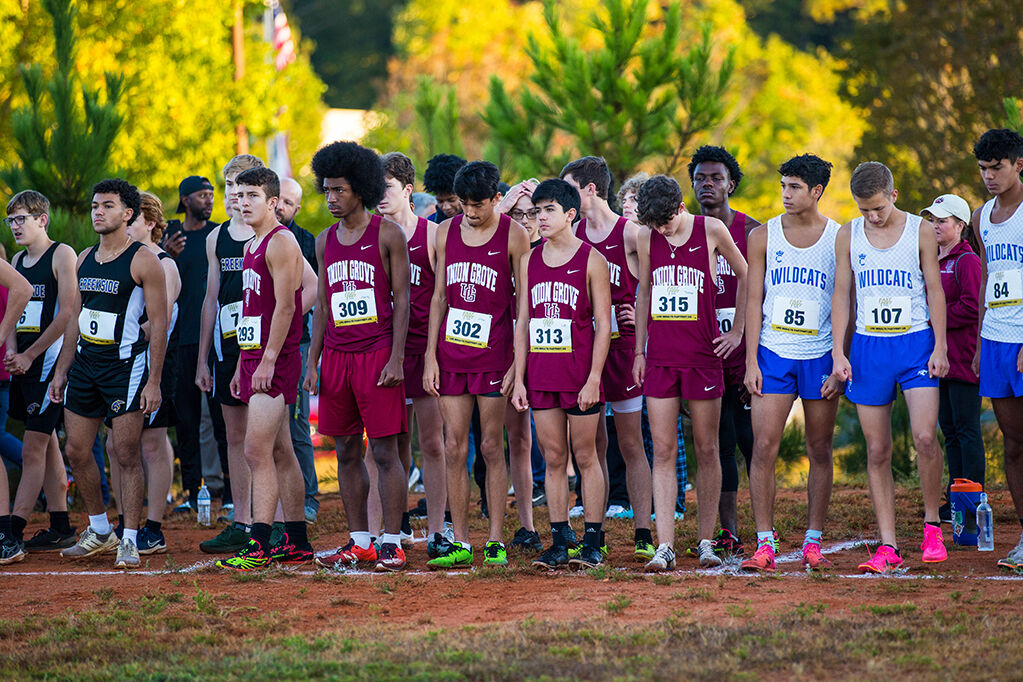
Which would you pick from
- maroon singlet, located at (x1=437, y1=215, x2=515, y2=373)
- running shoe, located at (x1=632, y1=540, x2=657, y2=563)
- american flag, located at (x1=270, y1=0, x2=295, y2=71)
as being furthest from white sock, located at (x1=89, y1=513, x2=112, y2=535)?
american flag, located at (x1=270, y1=0, x2=295, y2=71)

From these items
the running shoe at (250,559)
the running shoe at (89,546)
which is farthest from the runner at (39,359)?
the running shoe at (250,559)

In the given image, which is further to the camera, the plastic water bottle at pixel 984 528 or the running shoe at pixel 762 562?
the plastic water bottle at pixel 984 528

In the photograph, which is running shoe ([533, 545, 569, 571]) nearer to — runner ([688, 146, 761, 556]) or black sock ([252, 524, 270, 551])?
runner ([688, 146, 761, 556])

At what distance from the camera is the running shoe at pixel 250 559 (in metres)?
7.00

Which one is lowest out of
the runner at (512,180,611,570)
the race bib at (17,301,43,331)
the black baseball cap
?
the runner at (512,180,611,570)

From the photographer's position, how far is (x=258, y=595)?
6.28 m

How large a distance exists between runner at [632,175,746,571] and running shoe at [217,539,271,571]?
217 centimetres

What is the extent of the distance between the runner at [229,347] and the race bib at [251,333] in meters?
0.50

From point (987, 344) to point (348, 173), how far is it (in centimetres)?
357

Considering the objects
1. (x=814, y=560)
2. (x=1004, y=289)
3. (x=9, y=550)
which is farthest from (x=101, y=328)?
(x=1004, y=289)

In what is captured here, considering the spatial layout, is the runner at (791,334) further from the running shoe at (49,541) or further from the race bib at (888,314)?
the running shoe at (49,541)

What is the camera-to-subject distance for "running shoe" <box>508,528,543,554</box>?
7.32 meters

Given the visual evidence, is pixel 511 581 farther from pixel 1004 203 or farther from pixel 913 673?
pixel 1004 203

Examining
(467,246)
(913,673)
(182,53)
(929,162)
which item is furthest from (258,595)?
(929,162)
